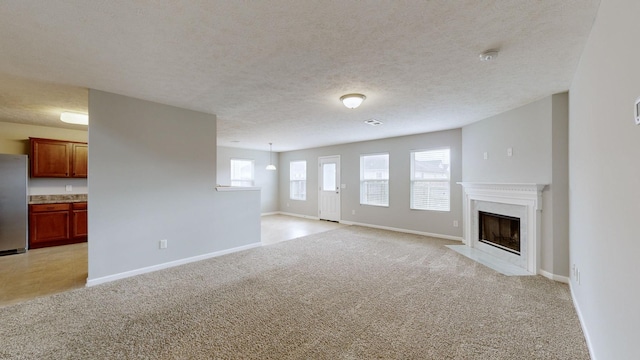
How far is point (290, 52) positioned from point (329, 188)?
20.0ft

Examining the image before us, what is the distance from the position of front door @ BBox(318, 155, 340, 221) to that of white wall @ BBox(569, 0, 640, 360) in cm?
585

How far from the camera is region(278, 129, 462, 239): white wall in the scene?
546 centimetres

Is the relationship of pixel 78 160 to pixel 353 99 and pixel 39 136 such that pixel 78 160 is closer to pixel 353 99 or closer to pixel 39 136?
pixel 39 136

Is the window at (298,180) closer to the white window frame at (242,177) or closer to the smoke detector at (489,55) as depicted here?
the white window frame at (242,177)

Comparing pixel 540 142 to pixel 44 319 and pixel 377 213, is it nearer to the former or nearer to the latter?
pixel 377 213

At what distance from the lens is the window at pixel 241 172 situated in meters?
8.50

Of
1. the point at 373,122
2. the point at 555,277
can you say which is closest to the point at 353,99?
the point at 373,122

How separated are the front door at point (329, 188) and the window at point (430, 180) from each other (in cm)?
245

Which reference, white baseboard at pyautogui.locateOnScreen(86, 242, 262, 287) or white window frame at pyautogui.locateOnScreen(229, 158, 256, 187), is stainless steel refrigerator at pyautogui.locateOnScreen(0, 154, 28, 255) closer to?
white baseboard at pyautogui.locateOnScreen(86, 242, 262, 287)

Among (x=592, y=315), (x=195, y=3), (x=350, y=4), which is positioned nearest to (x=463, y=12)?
(x=350, y=4)

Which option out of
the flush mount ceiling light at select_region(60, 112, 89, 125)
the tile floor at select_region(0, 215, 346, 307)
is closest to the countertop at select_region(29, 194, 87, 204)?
the tile floor at select_region(0, 215, 346, 307)

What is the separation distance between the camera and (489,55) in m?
2.22

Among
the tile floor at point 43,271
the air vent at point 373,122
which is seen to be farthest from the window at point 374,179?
the tile floor at point 43,271

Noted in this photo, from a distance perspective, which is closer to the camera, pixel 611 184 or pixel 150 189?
pixel 611 184
